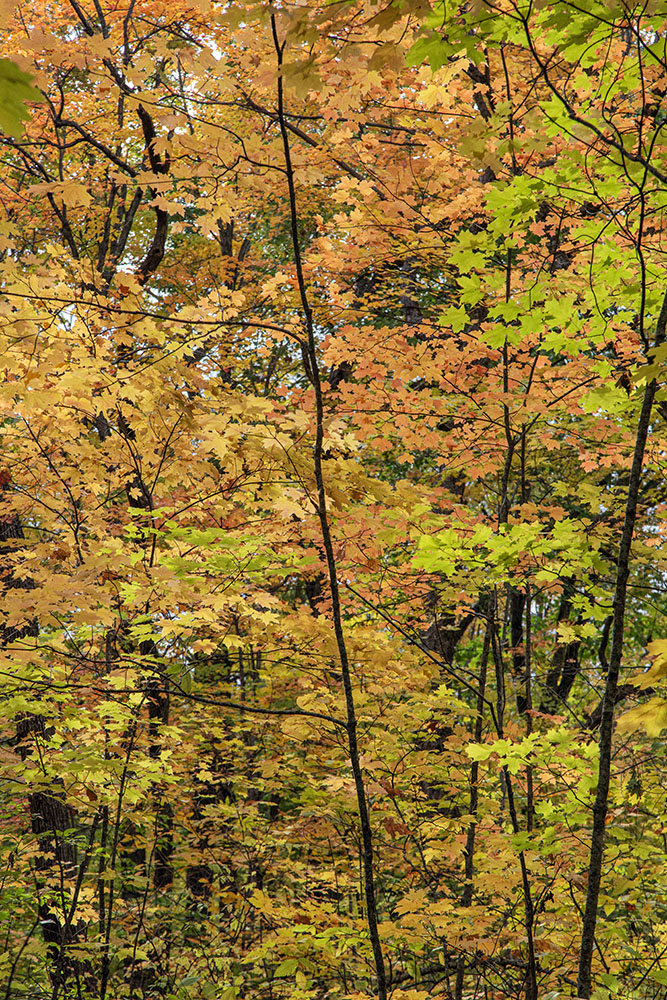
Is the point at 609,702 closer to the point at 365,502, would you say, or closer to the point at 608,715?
the point at 608,715

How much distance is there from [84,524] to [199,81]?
3.96m

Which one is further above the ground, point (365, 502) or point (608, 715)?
point (365, 502)

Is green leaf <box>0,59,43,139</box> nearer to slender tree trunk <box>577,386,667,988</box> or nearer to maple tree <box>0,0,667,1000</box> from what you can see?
maple tree <box>0,0,667,1000</box>

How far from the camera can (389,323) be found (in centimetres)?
987

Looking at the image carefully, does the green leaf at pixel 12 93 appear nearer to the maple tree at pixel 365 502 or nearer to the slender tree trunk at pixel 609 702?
the maple tree at pixel 365 502

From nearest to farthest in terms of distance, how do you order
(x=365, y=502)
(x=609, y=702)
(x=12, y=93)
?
(x=12, y=93)
(x=609, y=702)
(x=365, y=502)

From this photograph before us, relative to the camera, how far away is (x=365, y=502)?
14.3 ft

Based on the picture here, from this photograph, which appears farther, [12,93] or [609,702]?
[609,702]

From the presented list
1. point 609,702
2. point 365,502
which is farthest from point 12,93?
point 365,502

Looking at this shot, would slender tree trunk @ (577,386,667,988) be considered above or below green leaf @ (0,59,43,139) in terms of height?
below

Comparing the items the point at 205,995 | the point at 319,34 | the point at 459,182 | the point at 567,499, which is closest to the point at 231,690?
the point at 205,995

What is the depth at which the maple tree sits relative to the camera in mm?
3143

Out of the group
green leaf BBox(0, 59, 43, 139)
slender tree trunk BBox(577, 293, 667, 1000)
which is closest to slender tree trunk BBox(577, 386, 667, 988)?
slender tree trunk BBox(577, 293, 667, 1000)

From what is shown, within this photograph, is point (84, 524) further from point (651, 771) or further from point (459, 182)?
point (651, 771)
